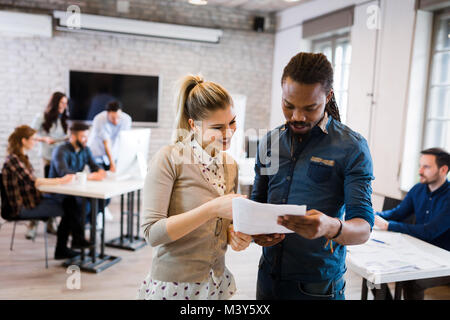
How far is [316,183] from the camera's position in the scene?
1.16 metres

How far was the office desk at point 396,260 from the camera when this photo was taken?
180cm

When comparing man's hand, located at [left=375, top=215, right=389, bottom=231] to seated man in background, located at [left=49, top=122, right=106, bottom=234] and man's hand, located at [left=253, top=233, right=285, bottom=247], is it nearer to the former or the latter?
man's hand, located at [left=253, top=233, right=285, bottom=247]

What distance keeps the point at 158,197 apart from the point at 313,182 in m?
0.46

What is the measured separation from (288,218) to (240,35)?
5723mm

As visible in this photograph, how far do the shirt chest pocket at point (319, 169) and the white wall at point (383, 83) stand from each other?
3001mm

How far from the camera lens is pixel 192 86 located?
1248 mm

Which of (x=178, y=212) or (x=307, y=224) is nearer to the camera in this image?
(x=307, y=224)

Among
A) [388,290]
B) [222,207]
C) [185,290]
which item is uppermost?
[222,207]

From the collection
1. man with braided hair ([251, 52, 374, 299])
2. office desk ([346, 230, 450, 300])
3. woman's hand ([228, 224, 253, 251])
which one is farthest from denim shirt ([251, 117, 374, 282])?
office desk ([346, 230, 450, 300])

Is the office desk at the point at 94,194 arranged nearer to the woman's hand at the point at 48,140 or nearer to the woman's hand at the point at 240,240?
the woman's hand at the point at 48,140

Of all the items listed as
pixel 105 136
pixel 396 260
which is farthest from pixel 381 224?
pixel 105 136

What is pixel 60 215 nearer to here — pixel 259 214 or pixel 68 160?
pixel 68 160

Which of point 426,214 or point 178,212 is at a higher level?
point 178,212

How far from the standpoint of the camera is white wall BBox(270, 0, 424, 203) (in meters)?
3.78
